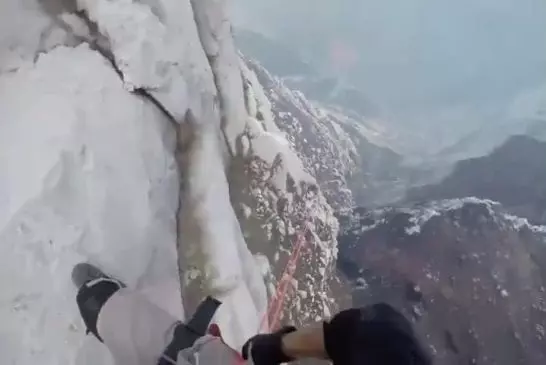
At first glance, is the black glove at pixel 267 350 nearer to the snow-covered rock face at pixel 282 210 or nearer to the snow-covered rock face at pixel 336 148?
the snow-covered rock face at pixel 282 210

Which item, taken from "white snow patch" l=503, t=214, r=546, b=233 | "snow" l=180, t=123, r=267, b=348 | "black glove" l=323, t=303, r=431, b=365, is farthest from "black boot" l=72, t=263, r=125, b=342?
"white snow patch" l=503, t=214, r=546, b=233

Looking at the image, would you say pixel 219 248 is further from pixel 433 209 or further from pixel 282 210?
pixel 433 209

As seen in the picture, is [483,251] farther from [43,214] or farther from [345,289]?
[43,214]

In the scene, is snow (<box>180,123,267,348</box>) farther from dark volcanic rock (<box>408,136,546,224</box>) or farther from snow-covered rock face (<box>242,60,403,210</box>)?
dark volcanic rock (<box>408,136,546,224</box>)

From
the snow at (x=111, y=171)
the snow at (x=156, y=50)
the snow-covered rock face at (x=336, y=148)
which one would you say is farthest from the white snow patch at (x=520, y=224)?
the snow at (x=156, y=50)

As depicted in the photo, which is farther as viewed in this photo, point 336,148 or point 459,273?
point 336,148

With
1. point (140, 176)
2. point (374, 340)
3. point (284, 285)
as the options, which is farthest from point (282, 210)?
point (374, 340)
